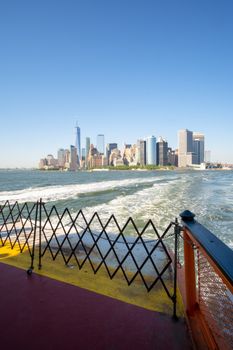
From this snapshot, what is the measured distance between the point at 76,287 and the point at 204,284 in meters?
2.51

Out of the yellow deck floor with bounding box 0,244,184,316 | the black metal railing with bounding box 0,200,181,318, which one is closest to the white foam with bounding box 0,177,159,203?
the black metal railing with bounding box 0,200,181,318

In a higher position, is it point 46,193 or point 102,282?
point 102,282

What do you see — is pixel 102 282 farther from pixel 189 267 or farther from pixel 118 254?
pixel 189 267

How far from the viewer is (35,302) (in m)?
4.00

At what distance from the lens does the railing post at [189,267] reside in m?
3.06

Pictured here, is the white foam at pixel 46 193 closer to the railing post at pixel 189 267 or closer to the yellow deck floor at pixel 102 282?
the yellow deck floor at pixel 102 282

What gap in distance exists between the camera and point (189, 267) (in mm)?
3240

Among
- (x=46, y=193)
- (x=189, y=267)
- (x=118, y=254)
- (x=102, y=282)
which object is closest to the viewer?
(x=189, y=267)

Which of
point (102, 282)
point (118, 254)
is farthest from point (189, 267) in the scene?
point (118, 254)

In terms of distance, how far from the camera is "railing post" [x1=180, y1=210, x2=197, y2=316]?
10.0 ft

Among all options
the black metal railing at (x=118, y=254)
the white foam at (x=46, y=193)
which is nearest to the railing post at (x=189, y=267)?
the black metal railing at (x=118, y=254)

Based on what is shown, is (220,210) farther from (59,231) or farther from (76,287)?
(76,287)

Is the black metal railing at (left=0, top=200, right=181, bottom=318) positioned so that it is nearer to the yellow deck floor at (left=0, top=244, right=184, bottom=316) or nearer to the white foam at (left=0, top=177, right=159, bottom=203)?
the yellow deck floor at (left=0, top=244, right=184, bottom=316)

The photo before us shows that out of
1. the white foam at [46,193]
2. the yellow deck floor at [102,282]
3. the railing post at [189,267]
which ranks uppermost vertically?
the railing post at [189,267]
